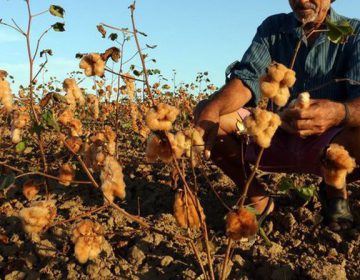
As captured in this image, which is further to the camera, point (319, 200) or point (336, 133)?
point (319, 200)

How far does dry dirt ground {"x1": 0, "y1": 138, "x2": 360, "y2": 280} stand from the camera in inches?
80.9

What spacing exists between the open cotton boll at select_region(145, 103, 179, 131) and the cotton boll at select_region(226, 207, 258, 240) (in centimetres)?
31

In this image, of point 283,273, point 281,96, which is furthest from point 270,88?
point 283,273

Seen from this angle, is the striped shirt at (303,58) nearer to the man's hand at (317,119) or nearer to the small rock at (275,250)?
the man's hand at (317,119)

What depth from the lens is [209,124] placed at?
1919 millimetres

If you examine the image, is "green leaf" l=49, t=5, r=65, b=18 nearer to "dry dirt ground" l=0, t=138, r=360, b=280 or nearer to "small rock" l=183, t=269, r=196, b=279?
"dry dirt ground" l=0, t=138, r=360, b=280

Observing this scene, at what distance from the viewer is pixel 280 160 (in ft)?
8.23

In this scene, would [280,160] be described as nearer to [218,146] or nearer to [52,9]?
[218,146]

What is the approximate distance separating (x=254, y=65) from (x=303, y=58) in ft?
0.96

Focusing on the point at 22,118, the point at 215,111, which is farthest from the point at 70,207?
the point at 215,111

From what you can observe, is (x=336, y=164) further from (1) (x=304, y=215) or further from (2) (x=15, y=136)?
(2) (x=15, y=136)

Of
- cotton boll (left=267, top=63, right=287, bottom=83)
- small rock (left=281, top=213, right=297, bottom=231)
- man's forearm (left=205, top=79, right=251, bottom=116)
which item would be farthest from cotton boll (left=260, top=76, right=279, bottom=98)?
small rock (left=281, top=213, right=297, bottom=231)

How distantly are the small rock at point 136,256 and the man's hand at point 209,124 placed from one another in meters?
0.62

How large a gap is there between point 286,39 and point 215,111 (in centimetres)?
79
